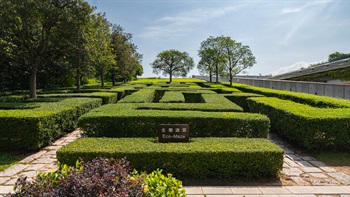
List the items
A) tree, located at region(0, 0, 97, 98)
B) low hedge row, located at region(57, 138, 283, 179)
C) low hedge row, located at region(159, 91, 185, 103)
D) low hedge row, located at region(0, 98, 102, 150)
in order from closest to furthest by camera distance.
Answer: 1. low hedge row, located at region(57, 138, 283, 179)
2. low hedge row, located at region(0, 98, 102, 150)
3. tree, located at region(0, 0, 97, 98)
4. low hedge row, located at region(159, 91, 185, 103)

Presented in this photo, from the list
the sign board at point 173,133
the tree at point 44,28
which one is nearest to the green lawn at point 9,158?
the sign board at point 173,133

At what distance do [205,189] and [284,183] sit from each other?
1555 millimetres

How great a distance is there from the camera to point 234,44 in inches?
920

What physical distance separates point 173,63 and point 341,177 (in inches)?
1423

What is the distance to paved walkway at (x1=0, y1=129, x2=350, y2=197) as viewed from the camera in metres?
3.88

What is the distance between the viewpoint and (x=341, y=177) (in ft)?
15.3

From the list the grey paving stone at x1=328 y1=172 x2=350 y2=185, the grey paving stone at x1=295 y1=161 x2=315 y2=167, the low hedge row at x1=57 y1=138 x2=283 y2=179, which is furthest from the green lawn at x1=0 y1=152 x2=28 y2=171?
the grey paving stone at x1=328 y1=172 x2=350 y2=185

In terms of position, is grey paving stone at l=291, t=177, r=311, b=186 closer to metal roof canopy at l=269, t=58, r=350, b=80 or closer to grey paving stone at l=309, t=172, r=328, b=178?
grey paving stone at l=309, t=172, r=328, b=178

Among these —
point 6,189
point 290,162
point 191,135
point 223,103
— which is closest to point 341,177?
point 290,162

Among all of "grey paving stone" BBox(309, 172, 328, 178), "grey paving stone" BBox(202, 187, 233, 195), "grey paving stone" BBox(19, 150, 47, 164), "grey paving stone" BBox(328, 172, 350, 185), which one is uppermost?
"grey paving stone" BBox(19, 150, 47, 164)

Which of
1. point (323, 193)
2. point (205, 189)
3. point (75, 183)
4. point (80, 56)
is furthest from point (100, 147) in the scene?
point (80, 56)

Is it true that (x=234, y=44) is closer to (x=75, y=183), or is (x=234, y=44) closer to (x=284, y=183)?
(x=284, y=183)

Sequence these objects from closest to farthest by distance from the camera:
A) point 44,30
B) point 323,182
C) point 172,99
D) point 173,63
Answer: point 323,182 → point 172,99 → point 44,30 → point 173,63

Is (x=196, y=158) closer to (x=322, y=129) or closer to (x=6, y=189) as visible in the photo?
(x=6, y=189)
